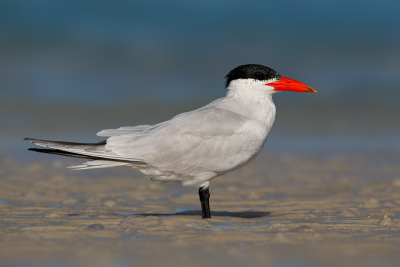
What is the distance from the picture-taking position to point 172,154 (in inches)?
204

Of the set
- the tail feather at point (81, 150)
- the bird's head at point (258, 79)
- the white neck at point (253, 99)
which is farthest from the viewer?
the bird's head at point (258, 79)

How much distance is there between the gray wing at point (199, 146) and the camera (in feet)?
17.0

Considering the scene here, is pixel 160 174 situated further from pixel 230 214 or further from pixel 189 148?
pixel 230 214

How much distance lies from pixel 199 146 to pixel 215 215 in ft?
2.53

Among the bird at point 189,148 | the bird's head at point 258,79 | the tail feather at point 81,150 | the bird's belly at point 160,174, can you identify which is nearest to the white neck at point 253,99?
the bird's head at point 258,79

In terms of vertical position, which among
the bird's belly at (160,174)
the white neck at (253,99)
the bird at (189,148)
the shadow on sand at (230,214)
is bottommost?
the shadow on sand at (230,214)

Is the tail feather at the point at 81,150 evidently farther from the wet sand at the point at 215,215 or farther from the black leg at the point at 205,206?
the black leg at the point at 205,206

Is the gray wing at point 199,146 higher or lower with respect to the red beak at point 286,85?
lower

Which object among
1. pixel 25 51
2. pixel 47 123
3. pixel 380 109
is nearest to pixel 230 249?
pixel 47 123

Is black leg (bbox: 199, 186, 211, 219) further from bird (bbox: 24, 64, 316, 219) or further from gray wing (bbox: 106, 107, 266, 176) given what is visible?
gray wing (bbox: 106, 107, 266, 176)

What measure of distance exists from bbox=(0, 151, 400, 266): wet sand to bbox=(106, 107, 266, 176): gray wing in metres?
0.47

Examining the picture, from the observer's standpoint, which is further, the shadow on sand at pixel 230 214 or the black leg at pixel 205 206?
the shadow on sand at pixel 230 214

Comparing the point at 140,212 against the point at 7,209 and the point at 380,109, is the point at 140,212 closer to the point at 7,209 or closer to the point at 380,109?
the point at 7,209

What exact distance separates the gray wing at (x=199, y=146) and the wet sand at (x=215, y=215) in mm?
468
